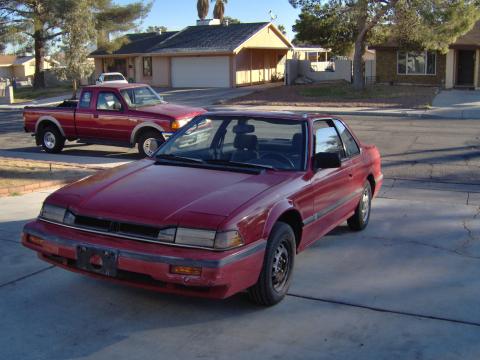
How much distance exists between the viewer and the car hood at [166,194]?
4.40 m

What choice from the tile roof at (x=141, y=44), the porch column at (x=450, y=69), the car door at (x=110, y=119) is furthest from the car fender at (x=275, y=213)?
the tile roof at (x=141, y=44)

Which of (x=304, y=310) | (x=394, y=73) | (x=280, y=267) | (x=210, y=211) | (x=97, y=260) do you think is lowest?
(x=304, y=310)

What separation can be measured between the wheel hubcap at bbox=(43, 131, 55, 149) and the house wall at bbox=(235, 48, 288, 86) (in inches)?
1110

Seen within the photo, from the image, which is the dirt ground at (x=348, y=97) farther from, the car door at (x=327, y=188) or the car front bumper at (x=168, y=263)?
the car front bumper at (x=168, y=263)

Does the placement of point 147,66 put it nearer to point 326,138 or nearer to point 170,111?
point 170,111

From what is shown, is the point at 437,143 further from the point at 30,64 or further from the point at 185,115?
the point at 30,64

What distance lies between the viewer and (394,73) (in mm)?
37250

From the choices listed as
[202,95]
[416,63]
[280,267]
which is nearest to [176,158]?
[280,267]

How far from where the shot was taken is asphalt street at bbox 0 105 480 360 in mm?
4141

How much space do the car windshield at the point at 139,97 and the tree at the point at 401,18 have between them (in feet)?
57.6

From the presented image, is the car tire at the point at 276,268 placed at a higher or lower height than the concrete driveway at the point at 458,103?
lower

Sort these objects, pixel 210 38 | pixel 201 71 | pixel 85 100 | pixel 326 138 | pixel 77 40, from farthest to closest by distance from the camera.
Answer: pixel 210 38 < pixel 201 71 < pixel 77 40 < pixel 85 100 < pixel 326 138

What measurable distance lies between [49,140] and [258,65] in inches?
1277

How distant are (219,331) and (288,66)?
37676 mm
